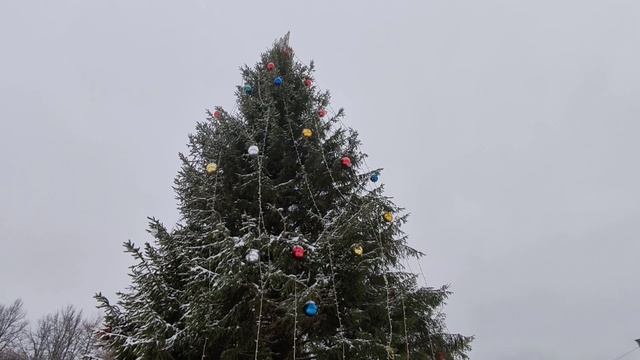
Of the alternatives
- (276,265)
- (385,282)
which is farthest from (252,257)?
(385,282)

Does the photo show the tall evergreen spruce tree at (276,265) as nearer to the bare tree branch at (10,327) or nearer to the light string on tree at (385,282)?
the light string on tree at (385,282)

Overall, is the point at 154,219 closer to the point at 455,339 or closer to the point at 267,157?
the point at 267,157

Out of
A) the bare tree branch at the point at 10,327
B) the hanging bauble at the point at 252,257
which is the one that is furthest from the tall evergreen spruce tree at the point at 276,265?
the bare tree branch at the point at 10,327

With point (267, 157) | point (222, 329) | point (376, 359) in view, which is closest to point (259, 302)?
point (222, 329)

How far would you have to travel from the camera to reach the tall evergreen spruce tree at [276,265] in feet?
14.2

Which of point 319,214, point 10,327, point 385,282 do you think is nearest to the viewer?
point 385,282

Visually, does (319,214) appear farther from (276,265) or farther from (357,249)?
(276,265)

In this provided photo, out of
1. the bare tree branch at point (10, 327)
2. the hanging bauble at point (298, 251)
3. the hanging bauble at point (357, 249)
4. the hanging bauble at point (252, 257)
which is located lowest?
the hanging bauble at point (252, 257)

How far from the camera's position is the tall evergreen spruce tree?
14.2 feet

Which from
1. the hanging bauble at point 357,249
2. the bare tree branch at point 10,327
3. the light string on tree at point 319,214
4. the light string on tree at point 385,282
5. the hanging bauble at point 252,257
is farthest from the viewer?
the bare tree branch at point 10,327

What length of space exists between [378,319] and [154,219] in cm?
333

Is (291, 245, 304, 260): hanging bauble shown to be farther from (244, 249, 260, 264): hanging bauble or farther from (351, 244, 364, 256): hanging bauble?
(351, 244, 364, 256): hanging bauble

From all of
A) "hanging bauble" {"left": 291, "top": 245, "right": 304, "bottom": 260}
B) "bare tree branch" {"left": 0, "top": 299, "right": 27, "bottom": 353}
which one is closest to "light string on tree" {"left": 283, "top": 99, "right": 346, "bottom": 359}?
"hanging bauble" {"left": 291, "top": 245, "right": 304, "bottom": 260}

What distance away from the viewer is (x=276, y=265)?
4504mm
